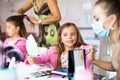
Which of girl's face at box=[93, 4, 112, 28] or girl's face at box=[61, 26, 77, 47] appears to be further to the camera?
girl's face at box=[61, 26, 77, 47]

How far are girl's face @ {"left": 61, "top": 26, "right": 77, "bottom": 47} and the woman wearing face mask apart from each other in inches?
5.9

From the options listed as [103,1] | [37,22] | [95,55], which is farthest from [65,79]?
[103,1]

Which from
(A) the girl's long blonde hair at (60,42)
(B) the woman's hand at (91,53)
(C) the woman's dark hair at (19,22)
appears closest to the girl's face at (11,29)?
(C) the woman's dark hair at (19,22)

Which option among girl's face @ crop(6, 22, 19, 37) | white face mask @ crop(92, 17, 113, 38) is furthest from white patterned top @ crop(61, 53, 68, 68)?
girl's face @ crop(6, 22, 19, 37)

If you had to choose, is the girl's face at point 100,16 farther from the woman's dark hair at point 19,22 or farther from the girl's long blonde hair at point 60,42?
the woman's dark hair at point 19,22

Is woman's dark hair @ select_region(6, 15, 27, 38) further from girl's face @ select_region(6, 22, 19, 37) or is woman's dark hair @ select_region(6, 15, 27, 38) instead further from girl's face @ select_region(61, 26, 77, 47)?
girl's face @ select_region(61, 26, 77, 47)

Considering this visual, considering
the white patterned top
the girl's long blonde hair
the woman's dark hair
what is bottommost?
the white patterned top

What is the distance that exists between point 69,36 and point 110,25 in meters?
0.28

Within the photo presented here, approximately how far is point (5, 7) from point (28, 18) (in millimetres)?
185

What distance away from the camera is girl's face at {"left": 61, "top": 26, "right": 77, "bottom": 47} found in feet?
4.86

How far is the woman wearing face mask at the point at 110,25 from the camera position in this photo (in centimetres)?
137

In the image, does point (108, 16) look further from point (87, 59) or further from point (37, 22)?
point (37, 22)

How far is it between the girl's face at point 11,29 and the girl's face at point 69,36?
34cm

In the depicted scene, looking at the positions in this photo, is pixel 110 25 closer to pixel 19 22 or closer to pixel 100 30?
pixel 100 30
